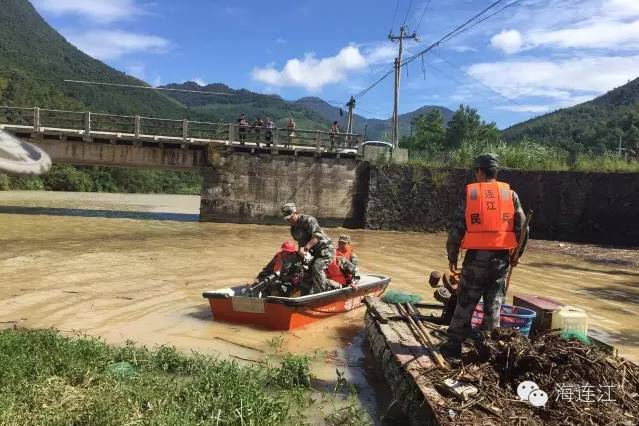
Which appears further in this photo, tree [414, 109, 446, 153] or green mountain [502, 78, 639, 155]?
tree [414, 109, 446, 153]

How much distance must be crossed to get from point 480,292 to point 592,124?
371 ft

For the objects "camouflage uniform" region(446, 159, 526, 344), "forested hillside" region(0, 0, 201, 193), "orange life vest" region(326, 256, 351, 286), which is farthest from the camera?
"forested hillside" region(0, 0, 201, 193)

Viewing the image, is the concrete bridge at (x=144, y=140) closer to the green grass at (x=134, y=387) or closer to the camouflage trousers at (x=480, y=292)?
the green grass at (x=134, y=387)

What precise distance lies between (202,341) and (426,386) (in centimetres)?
392

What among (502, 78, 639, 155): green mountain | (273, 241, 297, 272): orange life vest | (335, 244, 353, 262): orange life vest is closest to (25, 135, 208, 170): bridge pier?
(335, 244, 353, 262): orange life vest

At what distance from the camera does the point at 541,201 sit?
2408 centimetres

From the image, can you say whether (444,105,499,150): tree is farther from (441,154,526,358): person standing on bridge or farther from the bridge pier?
(441,154,526,358): person standing on bridge

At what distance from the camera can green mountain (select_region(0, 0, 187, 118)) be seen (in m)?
105

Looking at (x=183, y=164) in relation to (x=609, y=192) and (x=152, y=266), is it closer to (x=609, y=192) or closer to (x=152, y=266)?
(x=152, y=266)

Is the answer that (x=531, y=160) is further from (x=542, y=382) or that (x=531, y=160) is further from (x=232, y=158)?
(x=542, y=382)

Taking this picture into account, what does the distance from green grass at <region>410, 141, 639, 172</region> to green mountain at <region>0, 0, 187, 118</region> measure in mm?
60657

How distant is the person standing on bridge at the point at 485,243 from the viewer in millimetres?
5383

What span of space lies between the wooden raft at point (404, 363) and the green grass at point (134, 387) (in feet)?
3.14

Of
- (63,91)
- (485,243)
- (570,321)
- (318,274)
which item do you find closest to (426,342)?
(485,243)
